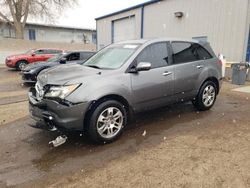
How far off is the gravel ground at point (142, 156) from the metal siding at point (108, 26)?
13566 millimetres

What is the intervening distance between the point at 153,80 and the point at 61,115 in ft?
6.08

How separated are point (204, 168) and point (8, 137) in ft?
11.4

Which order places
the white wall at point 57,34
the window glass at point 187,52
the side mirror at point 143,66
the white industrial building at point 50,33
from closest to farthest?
the side mirror at point 143,66, the window glass at point 187,52, the white industrial building at point 50,33, the white wall at point 57,34

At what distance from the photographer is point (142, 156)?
3.58 meters

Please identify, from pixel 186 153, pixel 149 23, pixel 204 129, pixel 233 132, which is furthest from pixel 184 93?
pixel 149 23

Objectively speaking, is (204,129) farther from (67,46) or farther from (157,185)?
(67,46)

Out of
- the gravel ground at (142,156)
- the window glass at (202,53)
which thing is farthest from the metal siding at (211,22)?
the gravel ground at (142,156)

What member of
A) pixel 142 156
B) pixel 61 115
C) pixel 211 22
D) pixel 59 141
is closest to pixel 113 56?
pixel 61 115

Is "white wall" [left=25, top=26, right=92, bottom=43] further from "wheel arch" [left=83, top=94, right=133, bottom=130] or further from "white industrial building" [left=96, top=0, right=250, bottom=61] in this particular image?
"wheel arch" [left=83, top=94, right=133, bottom=130]

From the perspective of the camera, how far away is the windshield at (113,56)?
4461 mm

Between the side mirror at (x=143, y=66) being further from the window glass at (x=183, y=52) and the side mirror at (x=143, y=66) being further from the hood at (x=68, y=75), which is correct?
the window glass at (x=183, y=52)

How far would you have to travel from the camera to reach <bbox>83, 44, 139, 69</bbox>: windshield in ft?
14.6

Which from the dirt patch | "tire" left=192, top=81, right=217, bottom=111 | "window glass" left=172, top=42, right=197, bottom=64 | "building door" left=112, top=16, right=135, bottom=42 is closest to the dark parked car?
the dirt patch

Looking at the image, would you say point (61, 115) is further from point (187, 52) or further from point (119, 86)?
point (187, 52)
